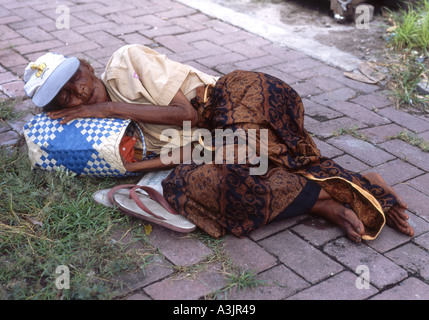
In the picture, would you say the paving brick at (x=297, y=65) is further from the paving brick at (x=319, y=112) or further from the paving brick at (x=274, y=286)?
the paving brick at (x=274, y=286)

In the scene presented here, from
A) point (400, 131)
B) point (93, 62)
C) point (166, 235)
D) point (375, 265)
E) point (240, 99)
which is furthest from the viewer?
point (93, 62)

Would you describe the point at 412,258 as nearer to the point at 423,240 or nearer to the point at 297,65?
the point at 423,240

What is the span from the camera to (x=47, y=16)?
531 centimetres

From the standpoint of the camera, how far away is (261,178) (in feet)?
8.73

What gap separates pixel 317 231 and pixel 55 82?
1515mm

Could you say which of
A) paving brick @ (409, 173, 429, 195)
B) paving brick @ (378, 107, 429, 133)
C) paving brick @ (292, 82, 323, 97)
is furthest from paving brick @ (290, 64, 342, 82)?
paving brick @ (409, 173, 429, 195)

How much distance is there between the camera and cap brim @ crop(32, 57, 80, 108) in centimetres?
270

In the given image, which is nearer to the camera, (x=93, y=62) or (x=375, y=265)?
(x=375, y=265)

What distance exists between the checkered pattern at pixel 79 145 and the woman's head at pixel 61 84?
113mm

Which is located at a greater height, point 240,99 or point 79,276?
point 240,99
